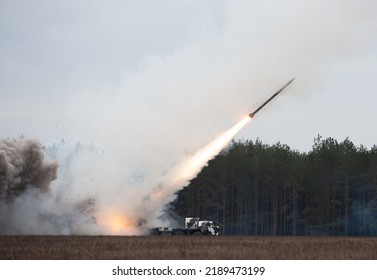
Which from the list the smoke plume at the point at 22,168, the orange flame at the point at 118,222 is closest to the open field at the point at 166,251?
the smoke plume at the point at 22,168

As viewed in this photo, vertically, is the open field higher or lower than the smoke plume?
lower

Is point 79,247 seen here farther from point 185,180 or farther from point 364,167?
point 364,167

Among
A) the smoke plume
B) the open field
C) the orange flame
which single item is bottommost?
the open field

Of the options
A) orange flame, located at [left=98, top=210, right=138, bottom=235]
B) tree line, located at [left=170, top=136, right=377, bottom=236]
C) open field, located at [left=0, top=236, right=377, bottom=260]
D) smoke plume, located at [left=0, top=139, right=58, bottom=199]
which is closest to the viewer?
open field, located at [left=0, top=236, right=377, bottom=260]

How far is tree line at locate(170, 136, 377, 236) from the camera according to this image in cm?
10331

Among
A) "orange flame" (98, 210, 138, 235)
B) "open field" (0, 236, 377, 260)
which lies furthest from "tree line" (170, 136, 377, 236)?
"open field" (0, 236, 377, 260)

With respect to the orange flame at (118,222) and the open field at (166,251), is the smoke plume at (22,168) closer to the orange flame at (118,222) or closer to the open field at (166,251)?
the orange flame at (118,222)

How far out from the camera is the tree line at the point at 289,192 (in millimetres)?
103312

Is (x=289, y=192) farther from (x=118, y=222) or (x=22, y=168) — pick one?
(x=22, y=168)

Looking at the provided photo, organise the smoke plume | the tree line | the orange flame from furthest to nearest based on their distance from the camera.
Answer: the tree line
the orange flame
the smoke plume

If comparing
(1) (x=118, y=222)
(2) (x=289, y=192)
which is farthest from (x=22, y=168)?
(2) (x=289, y=192)

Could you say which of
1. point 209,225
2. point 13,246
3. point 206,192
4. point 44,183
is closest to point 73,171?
point 44,183

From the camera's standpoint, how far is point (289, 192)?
113000mm

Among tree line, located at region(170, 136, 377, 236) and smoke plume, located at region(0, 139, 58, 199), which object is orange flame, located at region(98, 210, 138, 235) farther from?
tree line, located at region(170, 136, 377, 236)
